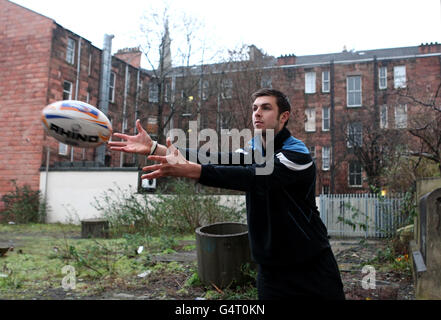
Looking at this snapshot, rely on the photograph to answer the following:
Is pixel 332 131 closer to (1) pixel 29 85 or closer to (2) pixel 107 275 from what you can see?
(1) pixel 29 85

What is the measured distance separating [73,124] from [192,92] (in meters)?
18.9

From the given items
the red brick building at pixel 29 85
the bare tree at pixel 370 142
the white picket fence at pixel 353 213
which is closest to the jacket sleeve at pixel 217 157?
the white picket fence at pixel 353 213

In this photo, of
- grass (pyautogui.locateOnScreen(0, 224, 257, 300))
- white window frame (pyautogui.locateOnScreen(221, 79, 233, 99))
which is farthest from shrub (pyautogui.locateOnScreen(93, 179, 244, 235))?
white window frame (pyautogui.locateOnScreen(221, 79, 233, 99))

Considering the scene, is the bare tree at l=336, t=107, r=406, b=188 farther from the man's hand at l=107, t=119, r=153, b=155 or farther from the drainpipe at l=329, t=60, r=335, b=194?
the man's hand at l=107, t=119, r=153, b=155

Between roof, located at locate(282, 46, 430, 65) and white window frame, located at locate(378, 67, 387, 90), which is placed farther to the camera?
roof, located at locate(282, 46, 430, 65)

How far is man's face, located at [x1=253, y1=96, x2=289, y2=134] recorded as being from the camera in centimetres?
279

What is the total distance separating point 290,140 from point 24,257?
23.3 ft

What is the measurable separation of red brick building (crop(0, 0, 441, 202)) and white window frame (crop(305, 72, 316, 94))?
0.08m

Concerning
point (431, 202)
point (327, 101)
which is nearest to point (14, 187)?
point (431, 202)

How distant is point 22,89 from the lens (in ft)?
59.6

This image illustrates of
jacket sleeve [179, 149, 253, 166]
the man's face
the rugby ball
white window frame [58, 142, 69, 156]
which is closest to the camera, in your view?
the man's face

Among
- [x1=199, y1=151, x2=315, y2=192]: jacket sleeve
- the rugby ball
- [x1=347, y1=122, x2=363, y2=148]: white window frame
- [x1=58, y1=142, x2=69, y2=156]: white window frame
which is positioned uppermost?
[x1=347, y1=122, x2=363, y2=148]: white window frame

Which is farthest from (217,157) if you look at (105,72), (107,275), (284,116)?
(105,72)

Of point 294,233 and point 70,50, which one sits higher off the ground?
point 70,50
